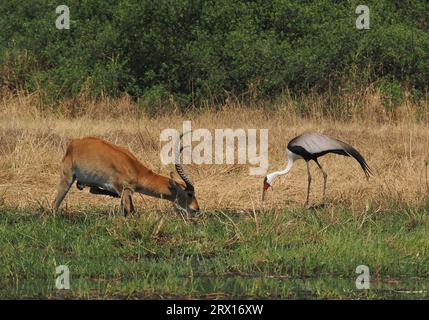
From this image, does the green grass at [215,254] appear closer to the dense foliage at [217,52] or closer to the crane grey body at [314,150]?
the crane grey body at [314,150]

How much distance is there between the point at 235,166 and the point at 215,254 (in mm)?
4185

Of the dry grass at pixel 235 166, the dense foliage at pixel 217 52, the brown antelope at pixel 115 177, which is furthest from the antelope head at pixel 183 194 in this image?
the dense foliage at pixel 217 52

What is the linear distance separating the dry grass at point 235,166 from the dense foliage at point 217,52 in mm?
626

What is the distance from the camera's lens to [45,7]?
17766 mm

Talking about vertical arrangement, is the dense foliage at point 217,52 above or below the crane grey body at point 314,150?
above

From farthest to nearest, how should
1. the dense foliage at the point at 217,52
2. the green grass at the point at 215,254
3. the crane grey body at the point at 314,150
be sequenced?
the dense foliage at the point at 217,52
the crane grey body at the point at 314,150
the green grass at the point at 215,254

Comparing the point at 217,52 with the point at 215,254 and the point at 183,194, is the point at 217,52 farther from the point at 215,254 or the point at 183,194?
the point at 215,254

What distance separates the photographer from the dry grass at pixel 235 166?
1034 centimetres

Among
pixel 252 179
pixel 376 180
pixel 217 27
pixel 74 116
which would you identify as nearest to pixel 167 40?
pixel 217 27

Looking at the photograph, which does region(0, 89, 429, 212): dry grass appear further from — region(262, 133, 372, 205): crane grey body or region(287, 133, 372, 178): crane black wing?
region(287, 133, 372, 178): crane black wing

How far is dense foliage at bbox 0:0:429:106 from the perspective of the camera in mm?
15898

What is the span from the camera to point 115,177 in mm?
9094

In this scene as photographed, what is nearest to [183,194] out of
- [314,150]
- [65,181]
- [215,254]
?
[65,181]

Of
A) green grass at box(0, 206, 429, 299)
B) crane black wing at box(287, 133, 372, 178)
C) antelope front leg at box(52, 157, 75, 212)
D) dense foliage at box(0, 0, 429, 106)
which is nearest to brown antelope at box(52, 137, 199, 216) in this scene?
antelope front leg at box(52, 157, 75, 212)
